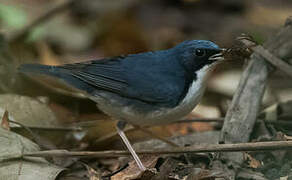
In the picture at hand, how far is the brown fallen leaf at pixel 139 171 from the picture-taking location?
4582mm

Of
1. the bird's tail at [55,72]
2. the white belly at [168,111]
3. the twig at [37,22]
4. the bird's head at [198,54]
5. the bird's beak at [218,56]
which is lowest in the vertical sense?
the white belly at [168,111]

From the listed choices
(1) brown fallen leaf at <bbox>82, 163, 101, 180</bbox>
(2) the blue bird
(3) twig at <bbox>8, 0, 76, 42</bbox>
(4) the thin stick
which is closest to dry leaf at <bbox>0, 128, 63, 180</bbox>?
(1) brown fallen leaf at <bbox>82, 163, 101, 180</bbox>

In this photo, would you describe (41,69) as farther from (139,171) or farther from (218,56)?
(218,56)

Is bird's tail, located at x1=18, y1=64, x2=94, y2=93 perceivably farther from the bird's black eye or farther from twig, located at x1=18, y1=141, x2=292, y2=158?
the bird's black eye

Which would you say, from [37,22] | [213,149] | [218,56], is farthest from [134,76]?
[37,22]

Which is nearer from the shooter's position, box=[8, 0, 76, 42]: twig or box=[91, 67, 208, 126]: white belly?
box=[91, 67, 208, 126]: white belly

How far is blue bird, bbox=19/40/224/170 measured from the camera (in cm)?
512

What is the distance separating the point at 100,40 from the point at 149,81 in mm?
4372

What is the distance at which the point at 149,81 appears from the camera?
17.4 feet

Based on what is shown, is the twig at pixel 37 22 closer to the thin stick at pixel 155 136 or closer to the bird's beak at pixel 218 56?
the thin stick at pixel 155 136

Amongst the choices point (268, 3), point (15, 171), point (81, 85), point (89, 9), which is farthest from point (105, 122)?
point (268, 3)

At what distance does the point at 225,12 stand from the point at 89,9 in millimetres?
2738

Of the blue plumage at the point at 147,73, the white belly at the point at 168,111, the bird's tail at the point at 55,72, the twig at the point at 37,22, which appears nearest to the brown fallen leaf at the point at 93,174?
the white belly at the point at 168,111

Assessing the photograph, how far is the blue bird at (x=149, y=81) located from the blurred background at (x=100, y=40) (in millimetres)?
579
